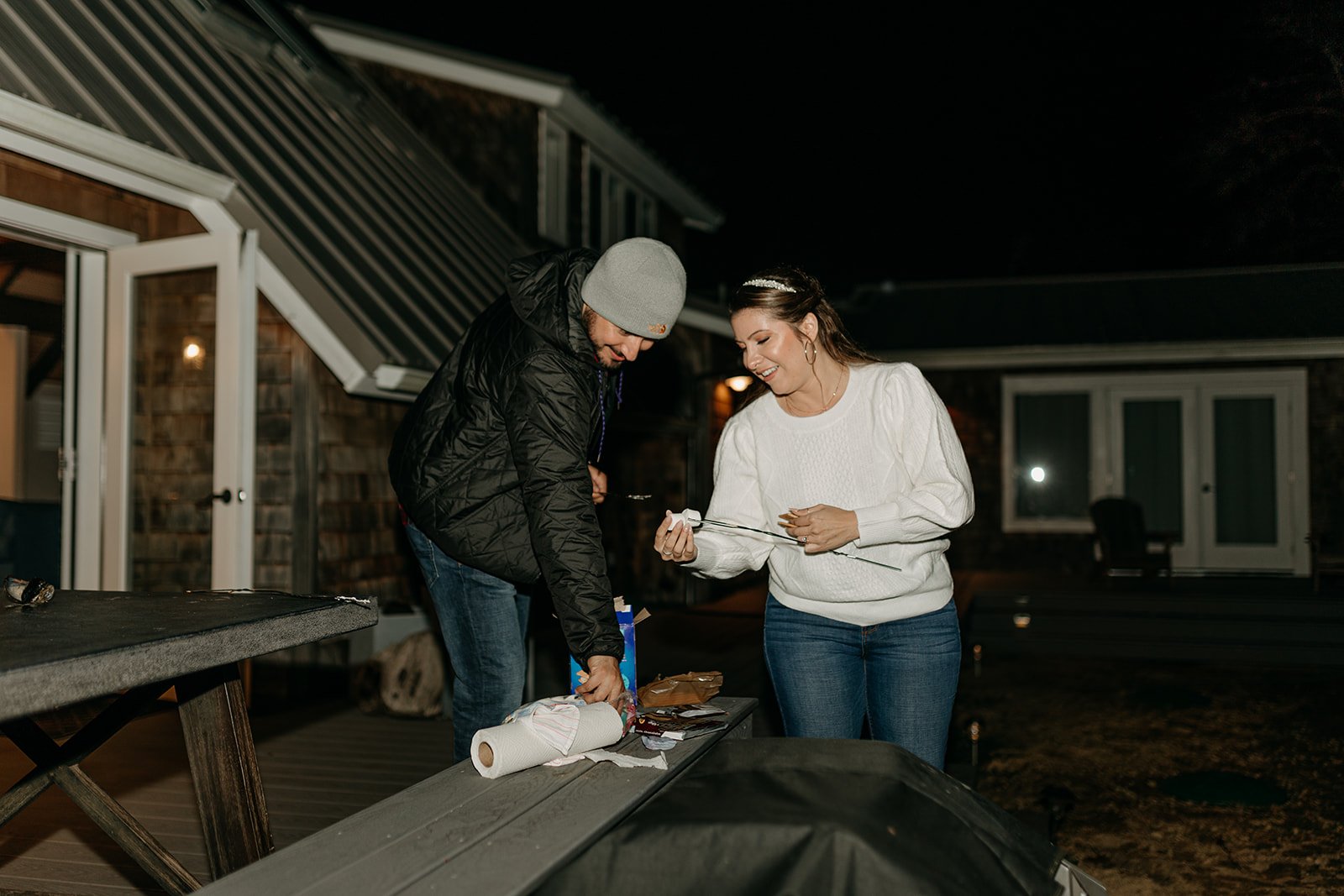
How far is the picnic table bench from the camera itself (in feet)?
5.43

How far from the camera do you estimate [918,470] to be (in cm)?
266

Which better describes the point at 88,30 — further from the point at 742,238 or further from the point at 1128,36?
the point at 742,238

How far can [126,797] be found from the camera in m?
4.41

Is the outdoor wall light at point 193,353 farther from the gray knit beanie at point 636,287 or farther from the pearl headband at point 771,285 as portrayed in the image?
the pearl headband at point 771,285

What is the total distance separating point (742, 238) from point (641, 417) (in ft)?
71.3

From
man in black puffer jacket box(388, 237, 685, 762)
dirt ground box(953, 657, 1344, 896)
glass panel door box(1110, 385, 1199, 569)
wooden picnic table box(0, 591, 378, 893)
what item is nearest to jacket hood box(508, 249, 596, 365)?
man in black puffer jacket box(388, 237, 685, 762)

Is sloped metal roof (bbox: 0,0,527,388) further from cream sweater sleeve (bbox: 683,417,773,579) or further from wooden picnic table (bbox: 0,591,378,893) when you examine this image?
cream sweater sleeve (bbox: 683,417,773,579)

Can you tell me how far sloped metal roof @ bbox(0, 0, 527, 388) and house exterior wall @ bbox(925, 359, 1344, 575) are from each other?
734 centimetres

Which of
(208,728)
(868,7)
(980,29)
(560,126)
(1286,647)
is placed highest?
(868,7)

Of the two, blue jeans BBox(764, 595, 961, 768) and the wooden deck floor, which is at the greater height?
blue jeans BBox(764, 595, 961, 768)

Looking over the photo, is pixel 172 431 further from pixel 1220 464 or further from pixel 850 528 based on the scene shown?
pixel 1220 464

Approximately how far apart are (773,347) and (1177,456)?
494 inches

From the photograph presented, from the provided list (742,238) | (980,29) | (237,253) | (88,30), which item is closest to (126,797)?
(237,253)

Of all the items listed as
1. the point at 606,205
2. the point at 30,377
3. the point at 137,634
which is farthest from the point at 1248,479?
the point at 137,634
